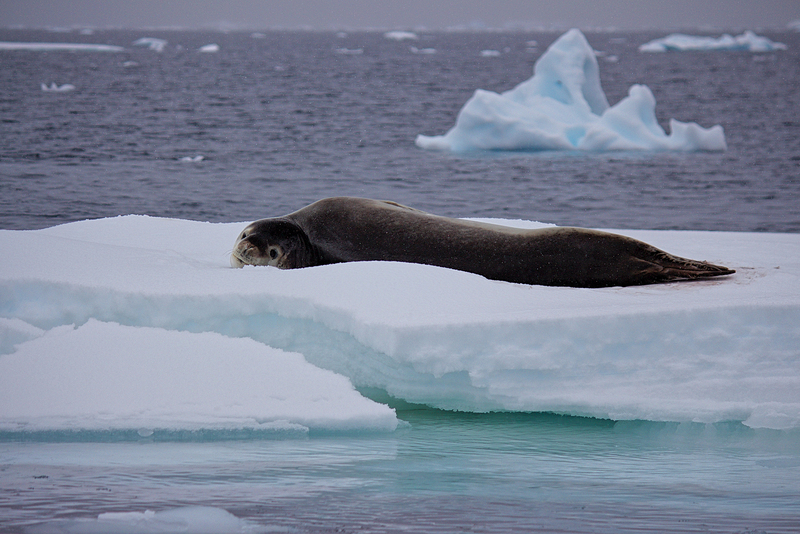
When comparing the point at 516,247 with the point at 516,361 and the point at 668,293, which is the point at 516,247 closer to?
the point at 668,293

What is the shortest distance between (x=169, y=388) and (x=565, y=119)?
16.0 meters

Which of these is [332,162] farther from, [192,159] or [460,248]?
[460,248]

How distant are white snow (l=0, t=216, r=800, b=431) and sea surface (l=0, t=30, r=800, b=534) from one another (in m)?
0.14

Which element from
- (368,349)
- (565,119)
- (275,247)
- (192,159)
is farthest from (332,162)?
(368,349)

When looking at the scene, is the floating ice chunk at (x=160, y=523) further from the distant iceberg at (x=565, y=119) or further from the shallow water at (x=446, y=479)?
the distant iceberg at (x=565, y=119)

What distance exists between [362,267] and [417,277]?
0.33 m

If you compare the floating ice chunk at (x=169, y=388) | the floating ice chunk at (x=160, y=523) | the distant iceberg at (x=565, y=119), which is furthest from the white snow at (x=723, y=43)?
the floating ice chunk at (x=160, y=523)

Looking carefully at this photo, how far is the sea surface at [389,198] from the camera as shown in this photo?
2.89m

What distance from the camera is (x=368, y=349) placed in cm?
390

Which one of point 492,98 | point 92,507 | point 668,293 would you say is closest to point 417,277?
point 668,293

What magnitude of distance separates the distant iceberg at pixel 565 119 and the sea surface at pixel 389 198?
41 centimetres

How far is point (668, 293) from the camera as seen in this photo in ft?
14.1

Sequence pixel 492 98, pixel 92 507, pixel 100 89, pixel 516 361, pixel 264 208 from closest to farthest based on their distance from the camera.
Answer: pixel 92 507 → pixel 516 361 → pixel 264 208 → pixel 492 98 → pixel 100 89

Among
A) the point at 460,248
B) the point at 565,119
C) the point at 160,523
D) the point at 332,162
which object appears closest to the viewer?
the point at 160,523
